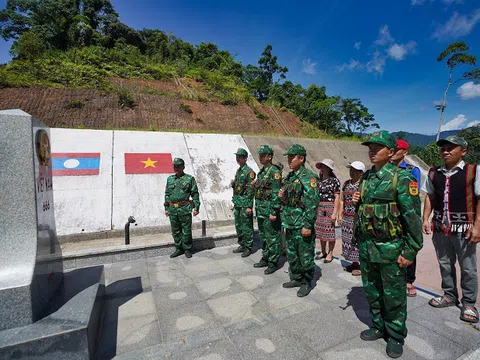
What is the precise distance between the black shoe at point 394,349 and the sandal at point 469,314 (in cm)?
107

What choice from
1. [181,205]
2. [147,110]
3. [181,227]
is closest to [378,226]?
[181,205]

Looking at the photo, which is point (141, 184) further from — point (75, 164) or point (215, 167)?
point (215, 167)

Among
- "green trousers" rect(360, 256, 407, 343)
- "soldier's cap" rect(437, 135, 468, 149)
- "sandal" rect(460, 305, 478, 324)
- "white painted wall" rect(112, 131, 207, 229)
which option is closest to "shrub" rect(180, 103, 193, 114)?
"white painted wall" rect(112, 131, 207, 229)

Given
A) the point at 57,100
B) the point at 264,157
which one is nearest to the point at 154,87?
the point at 57,100

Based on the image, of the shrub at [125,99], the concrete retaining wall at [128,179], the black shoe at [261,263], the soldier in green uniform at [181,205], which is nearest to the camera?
the black shoe at [261,263]

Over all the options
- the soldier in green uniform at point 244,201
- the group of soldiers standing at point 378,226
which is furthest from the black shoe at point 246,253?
the group of soldiers standing at point 378,226

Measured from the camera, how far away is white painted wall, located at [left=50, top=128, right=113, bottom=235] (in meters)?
5.78

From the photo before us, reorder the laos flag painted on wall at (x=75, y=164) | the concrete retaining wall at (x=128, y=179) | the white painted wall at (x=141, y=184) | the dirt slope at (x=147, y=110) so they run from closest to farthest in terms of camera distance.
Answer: the concrete retaining wall at (x=128, y=179)
the white painted wall at (x=141, y=184)
the laos flag painted on wall at (x=75, y=164)
the dirt slope at (x=147, y=110)

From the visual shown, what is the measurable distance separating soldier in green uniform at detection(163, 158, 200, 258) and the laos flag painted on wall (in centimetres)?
334

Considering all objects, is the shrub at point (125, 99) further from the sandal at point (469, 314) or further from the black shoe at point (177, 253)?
the sandal at point (469, 314)

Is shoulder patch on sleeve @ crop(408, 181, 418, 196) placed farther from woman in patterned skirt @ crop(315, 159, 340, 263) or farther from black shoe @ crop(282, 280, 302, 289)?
woman in patterned skirt @ crop(315, 159, 340, 263)

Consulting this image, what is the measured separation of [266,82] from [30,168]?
3438 cm

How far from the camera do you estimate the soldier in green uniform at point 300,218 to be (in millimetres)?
3217

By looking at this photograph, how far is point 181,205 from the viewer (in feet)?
15.8
